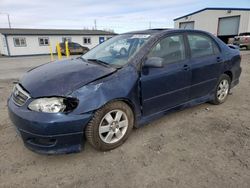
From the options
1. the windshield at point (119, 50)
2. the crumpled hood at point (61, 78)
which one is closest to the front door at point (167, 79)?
the windshield at point (119, 50)

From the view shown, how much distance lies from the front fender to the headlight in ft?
0.31

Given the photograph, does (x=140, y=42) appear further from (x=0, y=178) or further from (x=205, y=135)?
(x=0, y=178)

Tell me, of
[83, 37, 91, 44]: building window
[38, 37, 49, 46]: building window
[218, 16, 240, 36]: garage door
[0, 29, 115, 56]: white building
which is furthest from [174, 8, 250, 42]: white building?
[38, 37, 49, 46]: building window

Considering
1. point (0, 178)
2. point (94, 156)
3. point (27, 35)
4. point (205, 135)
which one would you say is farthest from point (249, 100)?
point (27, 35)

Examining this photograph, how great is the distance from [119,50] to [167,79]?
91 centimetres

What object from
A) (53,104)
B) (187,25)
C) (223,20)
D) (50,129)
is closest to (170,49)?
(53,104)

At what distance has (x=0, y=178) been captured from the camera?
2281 millimetres

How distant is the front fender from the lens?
2.38m

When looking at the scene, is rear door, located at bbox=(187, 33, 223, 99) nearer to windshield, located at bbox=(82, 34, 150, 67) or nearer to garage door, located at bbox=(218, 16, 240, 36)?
windshield, located at bbox=(82, 34, 150, 67)

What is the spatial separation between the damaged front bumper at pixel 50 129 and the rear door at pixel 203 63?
6.96 feet

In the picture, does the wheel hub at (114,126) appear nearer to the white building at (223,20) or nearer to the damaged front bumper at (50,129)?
the damaged front bumper at (50,129)

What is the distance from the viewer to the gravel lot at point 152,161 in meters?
2.22

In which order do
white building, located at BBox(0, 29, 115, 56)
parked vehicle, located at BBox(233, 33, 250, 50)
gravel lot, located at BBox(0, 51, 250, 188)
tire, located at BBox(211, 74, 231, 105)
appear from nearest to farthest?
gravel lot, located at BBox(0, 51, 250, 188) → tire, located at BBox(211, 74, 231, 105) → parked vehicle, located at BBox(233, 33, 250, 50) → white building, located at BBox(0, 29, 115, 56)

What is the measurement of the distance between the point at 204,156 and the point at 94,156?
1.43 m
